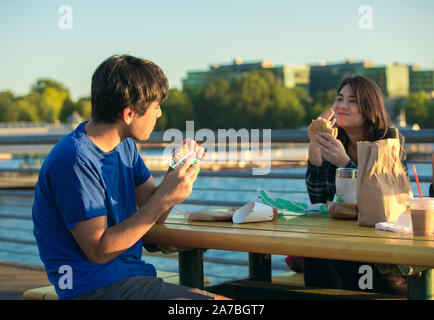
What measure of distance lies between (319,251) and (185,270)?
0.63 m

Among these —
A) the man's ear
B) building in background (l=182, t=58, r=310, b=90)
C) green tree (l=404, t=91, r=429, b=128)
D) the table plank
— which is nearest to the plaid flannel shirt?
the table plank

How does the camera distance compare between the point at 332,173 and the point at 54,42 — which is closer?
the point at 332,173

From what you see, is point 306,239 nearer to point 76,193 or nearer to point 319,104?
point 76,193

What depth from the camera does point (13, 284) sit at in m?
3.81

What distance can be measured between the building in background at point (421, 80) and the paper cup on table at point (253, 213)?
83724 mm

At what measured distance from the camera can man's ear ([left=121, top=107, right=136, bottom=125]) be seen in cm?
176

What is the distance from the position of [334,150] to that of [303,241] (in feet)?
2.28

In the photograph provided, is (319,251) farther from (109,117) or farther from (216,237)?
(109,117)

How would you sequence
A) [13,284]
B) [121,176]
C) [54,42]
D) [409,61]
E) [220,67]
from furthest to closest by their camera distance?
[409,61], [220,67], [54,42], [13,284], [121,176]

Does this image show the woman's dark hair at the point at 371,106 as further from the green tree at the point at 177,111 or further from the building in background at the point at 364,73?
the building in background at the point at 364,73

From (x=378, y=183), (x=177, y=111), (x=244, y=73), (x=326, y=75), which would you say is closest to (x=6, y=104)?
(x=177, y=111)

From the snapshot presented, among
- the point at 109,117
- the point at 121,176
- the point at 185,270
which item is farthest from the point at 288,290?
the point at 109,117

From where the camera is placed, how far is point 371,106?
2.57 m

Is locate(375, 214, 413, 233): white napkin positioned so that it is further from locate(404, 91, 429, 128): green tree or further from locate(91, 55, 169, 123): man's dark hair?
locate(404, 91, 429, 128): green tree
